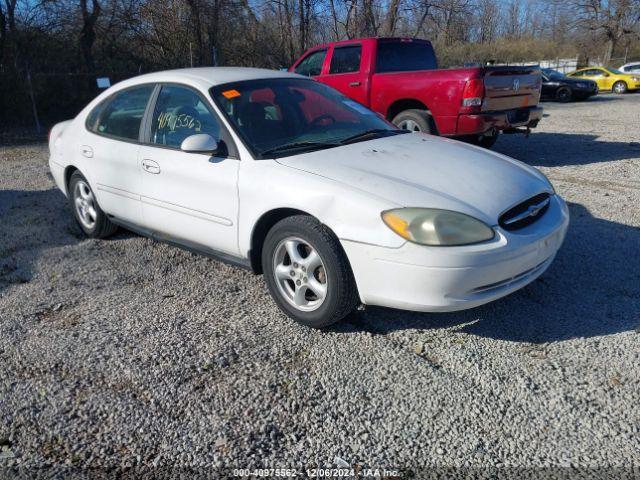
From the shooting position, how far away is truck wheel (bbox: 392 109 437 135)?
8.03 metres

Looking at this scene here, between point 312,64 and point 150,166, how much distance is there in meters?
6.35

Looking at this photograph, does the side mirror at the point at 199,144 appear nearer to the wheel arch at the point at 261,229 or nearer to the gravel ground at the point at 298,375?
the wheel arch at the point at 261,229

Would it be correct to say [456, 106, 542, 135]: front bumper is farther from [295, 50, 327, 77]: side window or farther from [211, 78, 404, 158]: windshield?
[211, 78, 404, 158]: windshield

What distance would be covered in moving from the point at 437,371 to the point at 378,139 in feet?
5.93

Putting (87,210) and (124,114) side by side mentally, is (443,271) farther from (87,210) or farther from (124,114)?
(87,210)

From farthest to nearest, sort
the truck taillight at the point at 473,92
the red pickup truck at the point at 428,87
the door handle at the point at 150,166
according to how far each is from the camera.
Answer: the red pickup truck at the point at 428,87 → the truck taillight at the point at 473,92 → the door handle at the point at 150,166

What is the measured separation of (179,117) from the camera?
13.7 feet

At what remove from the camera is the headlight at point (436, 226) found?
9.60ft

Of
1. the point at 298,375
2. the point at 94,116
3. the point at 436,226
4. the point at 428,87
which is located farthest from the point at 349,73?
the point at 298,375

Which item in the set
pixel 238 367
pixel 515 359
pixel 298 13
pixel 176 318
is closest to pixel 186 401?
pixel 238 367

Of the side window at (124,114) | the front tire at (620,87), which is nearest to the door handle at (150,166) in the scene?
the side window at (124,114)

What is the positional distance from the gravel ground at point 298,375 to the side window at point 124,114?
1.08 m

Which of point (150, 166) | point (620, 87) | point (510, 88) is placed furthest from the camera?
point (620, 87)

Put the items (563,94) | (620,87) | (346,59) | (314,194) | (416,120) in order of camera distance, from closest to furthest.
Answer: (314,194)
(416,120)
(346,59)
(563,94)
(620,87)
